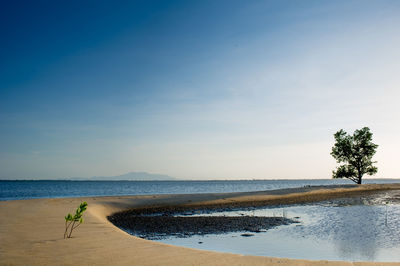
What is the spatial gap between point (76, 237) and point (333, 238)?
11.7 m

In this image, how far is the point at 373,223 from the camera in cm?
1811

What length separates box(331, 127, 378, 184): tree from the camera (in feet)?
179

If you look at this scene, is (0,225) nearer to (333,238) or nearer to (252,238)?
(252,238)

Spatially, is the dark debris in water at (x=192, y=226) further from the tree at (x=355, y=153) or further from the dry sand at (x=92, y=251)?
the tree at (x=355, y=153)

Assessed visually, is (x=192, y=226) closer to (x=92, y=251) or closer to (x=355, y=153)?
(x=92, y=251)

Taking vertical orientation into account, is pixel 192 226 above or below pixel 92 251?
below

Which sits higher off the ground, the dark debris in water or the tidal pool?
the tidal pool

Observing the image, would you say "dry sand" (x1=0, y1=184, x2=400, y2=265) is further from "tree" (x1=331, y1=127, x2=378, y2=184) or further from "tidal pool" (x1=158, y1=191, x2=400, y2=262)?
"tree" (x1=331, y1=127, x2=378, y2=184)

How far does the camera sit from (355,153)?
54969 millimetres

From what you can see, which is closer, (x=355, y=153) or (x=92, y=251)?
(x=92, y=251)

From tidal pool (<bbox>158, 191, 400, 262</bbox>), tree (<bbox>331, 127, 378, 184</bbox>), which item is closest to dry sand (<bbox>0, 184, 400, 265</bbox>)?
tidal pool (<bbox>158, 191, 400, 262</bbox>)

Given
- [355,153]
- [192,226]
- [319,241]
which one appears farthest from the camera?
[355,153]

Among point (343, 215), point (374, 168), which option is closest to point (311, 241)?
point (343, 215)

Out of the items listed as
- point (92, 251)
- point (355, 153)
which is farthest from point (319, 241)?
point (355, 153)
